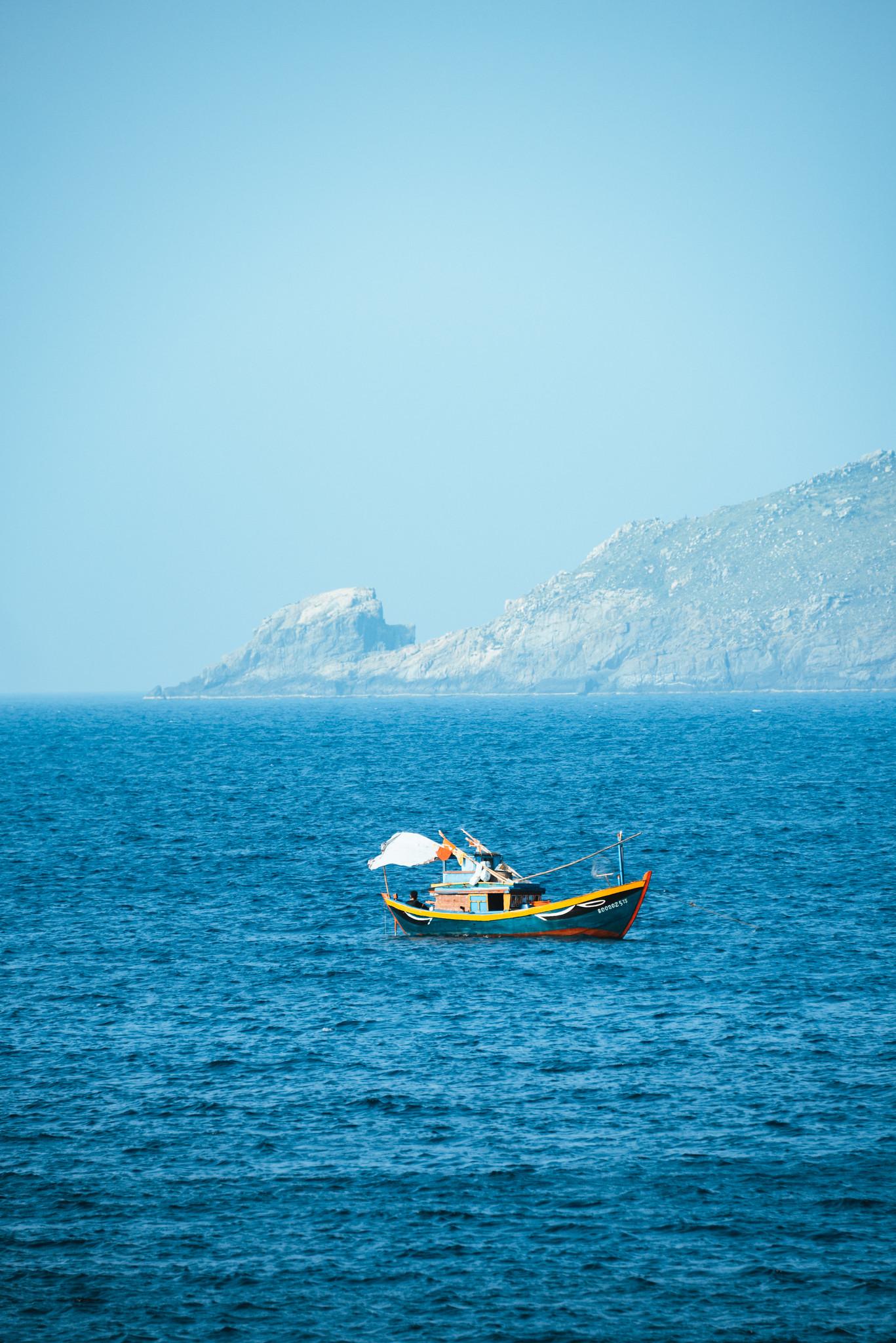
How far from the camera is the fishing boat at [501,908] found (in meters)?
54.0

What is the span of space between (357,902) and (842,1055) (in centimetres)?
2942

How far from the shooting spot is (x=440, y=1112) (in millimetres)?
34656

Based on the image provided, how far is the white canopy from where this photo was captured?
193 feet

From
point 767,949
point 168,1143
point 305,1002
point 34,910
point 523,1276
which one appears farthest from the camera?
point 34,910

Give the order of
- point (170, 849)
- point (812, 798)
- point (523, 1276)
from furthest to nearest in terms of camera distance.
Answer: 1. point (812, 798)
2. point (170, 849)
3. point (523, 1276)

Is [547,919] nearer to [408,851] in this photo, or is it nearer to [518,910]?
[518,910]

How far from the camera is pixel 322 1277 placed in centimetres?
2641

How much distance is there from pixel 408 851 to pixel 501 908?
5790 mm

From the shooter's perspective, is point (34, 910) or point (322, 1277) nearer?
point (322, 1277)

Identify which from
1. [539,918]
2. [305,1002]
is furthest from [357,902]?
[305,1002]

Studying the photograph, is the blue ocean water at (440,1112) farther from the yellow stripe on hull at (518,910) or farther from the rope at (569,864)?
the rope at (569,864)

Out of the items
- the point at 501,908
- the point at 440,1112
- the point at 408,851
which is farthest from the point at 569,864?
the point at 440,1112

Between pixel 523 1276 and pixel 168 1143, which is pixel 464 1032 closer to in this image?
pixel 168 1143

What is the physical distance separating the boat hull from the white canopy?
9.41 feet
